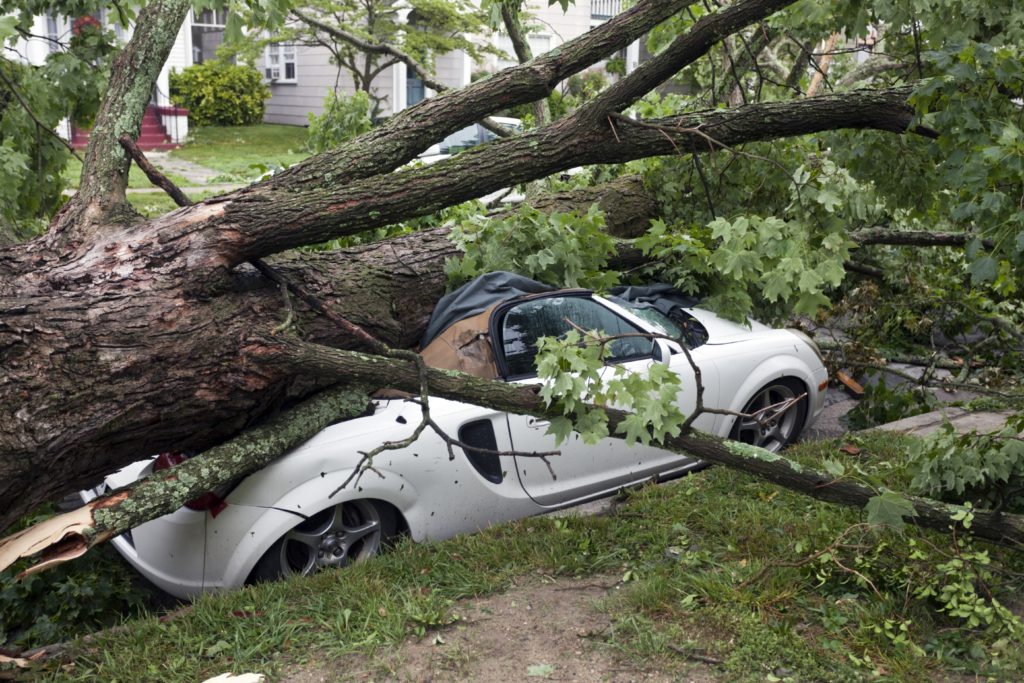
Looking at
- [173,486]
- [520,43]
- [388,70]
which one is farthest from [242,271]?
[388,70]

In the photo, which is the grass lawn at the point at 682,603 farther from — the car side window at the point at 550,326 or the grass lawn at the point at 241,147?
the grass lawn at the point at 241,147

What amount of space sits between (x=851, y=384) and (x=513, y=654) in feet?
18.1

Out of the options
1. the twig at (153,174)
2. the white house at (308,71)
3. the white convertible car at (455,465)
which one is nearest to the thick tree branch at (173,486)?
the white convertible car at (455,465)

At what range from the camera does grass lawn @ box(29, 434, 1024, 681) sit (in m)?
4.02

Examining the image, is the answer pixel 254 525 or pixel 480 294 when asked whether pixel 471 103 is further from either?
pixel 254 525

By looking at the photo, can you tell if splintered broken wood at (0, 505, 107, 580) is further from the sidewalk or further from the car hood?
the sidewalk

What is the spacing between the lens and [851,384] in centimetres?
864

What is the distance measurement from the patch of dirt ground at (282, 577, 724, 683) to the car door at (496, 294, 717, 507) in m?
1.00

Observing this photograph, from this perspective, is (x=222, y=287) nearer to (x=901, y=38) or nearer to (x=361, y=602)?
(x=361, y=602)

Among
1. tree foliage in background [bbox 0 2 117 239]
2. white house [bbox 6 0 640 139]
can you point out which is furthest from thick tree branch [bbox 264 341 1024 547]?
white house [bbox 6 0 640 139]

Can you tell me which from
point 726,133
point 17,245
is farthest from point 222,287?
point 726,133

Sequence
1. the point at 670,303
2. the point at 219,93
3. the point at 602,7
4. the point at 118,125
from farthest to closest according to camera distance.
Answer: the point at 602,7
the point at 219,93
the point at 670,303
the point at 118,125

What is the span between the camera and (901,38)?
7691 millimetres

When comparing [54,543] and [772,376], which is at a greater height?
[772,376]
